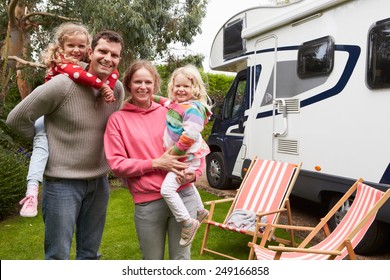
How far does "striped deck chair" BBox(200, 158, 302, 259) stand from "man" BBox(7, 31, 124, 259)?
80.5 inches

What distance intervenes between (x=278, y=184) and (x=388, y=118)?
4.29 ft

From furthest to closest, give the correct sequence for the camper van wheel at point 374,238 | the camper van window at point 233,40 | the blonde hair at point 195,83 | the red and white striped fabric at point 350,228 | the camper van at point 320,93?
the camper van window at point 233,40, the camper van wheel at point 374,238, the camper van at point 320,93, the red and white striped fabric at point 350,228, the blonde hair at point 195,83

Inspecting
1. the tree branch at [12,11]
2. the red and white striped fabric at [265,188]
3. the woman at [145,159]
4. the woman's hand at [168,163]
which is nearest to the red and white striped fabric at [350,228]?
the red and white striped fabric at [265,188]

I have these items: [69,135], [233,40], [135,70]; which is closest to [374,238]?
[135,70]

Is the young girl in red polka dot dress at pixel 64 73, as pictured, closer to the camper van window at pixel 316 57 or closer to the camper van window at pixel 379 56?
the camper van window at pixel 379 56

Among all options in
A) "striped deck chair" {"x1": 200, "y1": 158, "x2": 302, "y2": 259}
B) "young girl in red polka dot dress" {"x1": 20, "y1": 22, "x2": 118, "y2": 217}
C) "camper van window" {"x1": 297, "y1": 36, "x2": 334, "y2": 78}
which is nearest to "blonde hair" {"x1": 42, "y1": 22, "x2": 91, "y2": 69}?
"young girl in red polka dot dress" {"x1": 20, "y1": 22, "x2": 118, "y2": 217}

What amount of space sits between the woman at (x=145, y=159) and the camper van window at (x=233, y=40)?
13.3ft

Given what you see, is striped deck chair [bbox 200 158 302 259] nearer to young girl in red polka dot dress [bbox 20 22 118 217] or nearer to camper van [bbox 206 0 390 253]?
camper van [bbox 206 0 390 253]

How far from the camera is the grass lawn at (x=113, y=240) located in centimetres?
424

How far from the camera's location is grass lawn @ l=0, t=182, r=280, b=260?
4.24 meters

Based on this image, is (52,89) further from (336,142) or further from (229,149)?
(229,149)

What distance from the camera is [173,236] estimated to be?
234cm
